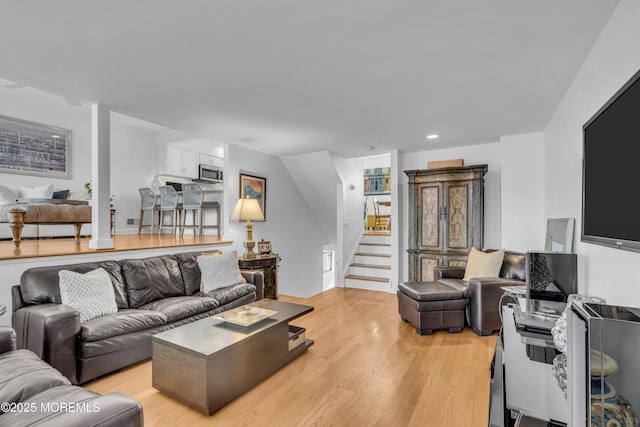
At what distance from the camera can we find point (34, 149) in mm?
4766

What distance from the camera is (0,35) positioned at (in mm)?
1918

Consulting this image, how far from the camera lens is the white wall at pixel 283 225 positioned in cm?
476

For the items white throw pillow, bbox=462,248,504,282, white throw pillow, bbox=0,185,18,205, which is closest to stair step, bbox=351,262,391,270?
white throw pillow, bbox=462,248,504,282

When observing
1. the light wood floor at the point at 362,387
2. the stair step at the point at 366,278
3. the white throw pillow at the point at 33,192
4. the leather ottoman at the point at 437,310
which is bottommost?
the light wood floor at the point at 362,387

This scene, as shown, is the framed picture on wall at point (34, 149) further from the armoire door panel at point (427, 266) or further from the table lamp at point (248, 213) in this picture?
the armoire door panel at point (427, 266)

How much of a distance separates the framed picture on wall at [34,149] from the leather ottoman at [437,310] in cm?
595

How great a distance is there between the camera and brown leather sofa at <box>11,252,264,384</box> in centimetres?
214

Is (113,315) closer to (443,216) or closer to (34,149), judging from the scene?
(34,149)

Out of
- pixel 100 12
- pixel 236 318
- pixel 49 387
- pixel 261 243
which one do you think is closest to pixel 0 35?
pixel 100 12

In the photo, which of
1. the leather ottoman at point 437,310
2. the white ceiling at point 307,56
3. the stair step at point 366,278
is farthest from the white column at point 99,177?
the stair step at point 366,278

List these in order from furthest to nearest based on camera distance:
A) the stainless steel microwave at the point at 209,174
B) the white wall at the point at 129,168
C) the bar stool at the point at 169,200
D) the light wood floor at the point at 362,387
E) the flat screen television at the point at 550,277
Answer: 1. the stainless steel microwave at the point at 209,174
2. the white wall at the point at 129,168
3. the bar stool at the point at 169,200
4. the flat screen television at the point at 550,277
5. the light wood floor at the point at 362,387

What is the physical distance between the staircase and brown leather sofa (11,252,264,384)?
267 cm

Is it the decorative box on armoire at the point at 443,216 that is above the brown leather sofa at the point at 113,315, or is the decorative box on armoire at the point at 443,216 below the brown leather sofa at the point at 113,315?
above

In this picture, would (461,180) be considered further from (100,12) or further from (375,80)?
(100,12)
